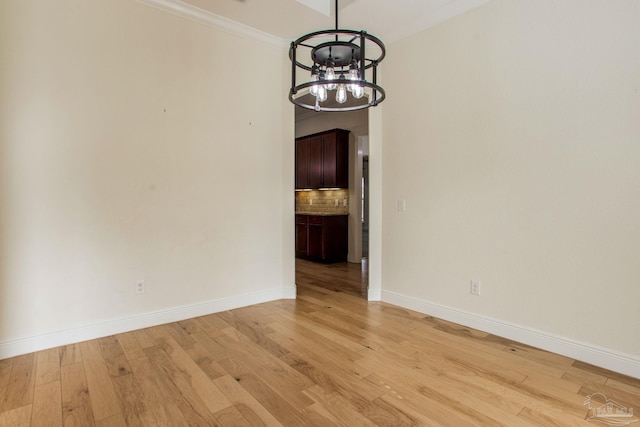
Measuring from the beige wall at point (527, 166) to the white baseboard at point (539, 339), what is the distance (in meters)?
0.05

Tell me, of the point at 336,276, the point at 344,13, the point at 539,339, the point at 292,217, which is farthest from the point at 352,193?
the point at 539,339

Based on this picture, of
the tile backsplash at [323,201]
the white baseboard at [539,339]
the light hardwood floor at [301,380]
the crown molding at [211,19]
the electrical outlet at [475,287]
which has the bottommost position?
the light hardwood floor at [301,380]

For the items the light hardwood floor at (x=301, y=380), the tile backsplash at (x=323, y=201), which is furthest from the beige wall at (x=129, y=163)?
the tile backsplash at (x=323, y=201)

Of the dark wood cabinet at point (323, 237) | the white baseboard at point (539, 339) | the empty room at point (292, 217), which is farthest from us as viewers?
the dark wood cabinet at point (323, 237)

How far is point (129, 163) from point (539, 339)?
3726 millimetres

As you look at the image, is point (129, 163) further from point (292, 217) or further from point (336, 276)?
point (336, 276)

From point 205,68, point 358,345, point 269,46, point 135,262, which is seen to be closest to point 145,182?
point 135,262

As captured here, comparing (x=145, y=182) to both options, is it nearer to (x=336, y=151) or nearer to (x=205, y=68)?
(x=205, y=68)

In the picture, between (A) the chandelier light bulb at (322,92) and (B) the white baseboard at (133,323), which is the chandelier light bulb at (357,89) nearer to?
(A) the chandelier light bulb at (322,92)

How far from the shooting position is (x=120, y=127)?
9.56ft

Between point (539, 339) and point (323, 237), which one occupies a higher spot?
point (323, 237)

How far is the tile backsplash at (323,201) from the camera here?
6539mm

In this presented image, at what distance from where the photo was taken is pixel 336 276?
5.19 m

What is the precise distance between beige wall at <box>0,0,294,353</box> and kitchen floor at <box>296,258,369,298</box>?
935 mm
